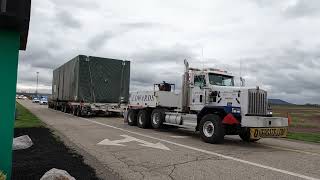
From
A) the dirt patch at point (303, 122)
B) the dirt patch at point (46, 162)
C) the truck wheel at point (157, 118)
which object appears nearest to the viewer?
the dirt patch at point (46, 162)

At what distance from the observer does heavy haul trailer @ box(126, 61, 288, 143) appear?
13.4m

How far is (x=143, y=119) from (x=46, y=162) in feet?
36.4

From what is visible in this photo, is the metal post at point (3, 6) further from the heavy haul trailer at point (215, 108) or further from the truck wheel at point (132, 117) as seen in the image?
the truck wheel at point (132, 117)

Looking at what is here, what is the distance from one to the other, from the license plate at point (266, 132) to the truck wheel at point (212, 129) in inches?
40.8

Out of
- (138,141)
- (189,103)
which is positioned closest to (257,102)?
(189,103)

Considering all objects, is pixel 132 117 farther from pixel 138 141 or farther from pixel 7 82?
pixel 7 82

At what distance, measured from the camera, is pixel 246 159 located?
33.7 ft

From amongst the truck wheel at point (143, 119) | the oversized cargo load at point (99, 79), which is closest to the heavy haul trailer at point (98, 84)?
the oversized cargo load at point (99, 79)

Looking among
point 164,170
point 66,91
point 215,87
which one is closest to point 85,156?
point 164,170

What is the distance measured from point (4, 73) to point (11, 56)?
255 millimetres

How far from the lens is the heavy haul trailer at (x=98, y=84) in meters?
27.4

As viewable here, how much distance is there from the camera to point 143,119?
64.4 ft

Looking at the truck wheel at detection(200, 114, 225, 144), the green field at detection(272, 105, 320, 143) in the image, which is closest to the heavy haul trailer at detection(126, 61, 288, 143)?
the truck wheel at detection(200, 114, 225, 144)

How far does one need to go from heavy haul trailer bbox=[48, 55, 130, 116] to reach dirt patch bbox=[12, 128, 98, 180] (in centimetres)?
1554
